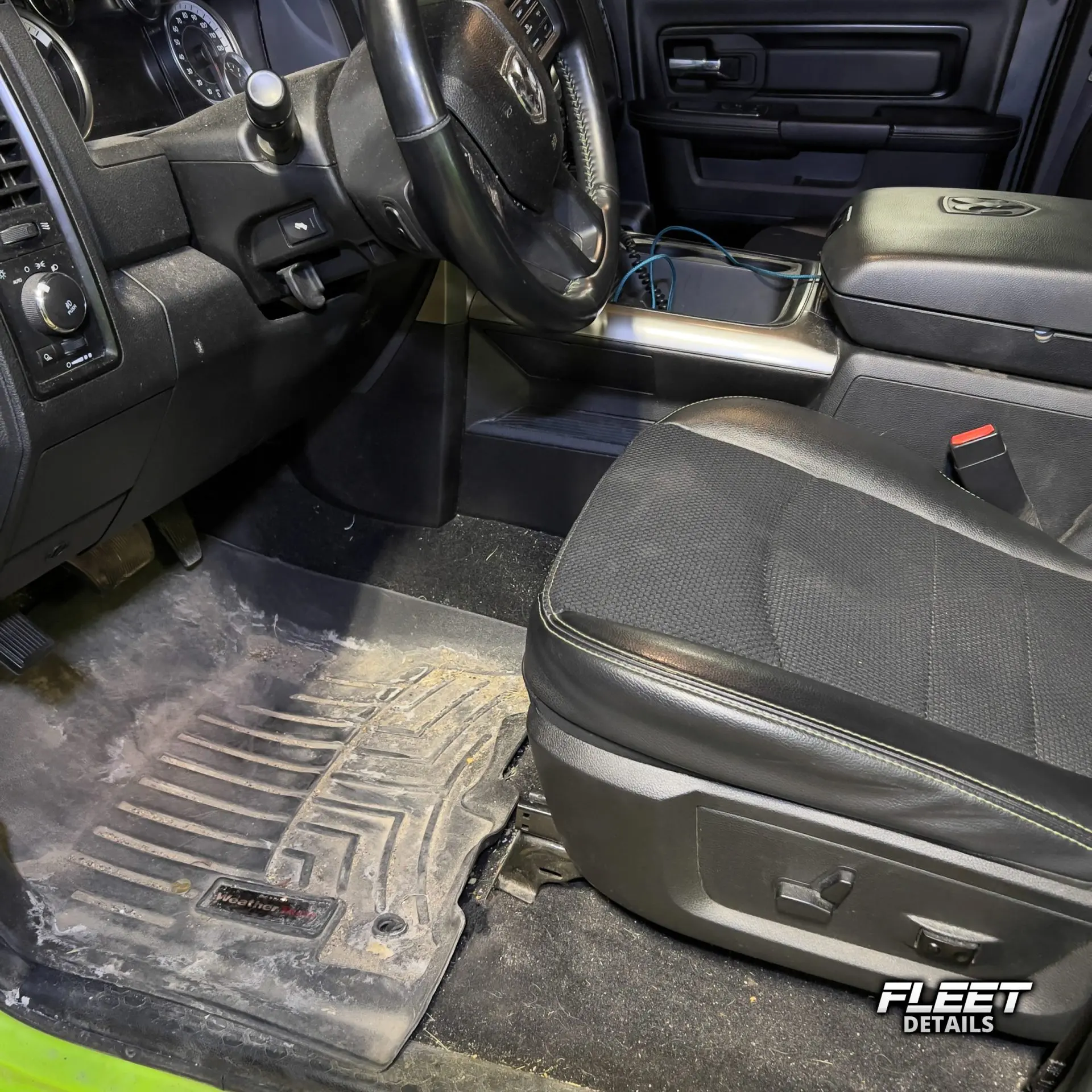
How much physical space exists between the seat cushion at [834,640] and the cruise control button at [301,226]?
39cm

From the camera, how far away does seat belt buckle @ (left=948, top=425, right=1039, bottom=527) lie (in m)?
1.13

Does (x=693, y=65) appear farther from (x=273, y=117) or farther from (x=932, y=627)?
(x=932, y=627)

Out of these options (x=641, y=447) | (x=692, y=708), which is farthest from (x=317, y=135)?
(x=692, y=708)

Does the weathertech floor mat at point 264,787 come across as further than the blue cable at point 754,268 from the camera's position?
No

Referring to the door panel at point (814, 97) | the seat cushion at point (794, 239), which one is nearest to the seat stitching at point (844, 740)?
the seat cushion at point (794, 239)

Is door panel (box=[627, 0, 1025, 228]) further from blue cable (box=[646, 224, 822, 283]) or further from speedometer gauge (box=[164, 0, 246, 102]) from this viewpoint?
speedometer gauge (box=[164, 0, 246, 102])

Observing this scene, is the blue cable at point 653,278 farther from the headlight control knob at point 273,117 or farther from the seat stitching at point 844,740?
the seat stitching at point 844,740

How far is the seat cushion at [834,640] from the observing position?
0.69m

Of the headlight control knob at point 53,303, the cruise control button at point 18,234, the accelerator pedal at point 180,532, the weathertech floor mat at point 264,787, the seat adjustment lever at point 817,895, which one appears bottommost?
the weathertech floor mat at point 264,787

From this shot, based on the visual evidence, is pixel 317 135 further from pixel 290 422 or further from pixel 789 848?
pixel 789 848

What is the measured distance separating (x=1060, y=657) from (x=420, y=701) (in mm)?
863

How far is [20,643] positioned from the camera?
1.18 meters

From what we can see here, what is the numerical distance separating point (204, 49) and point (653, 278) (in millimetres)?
724

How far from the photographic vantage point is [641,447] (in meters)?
1.00
